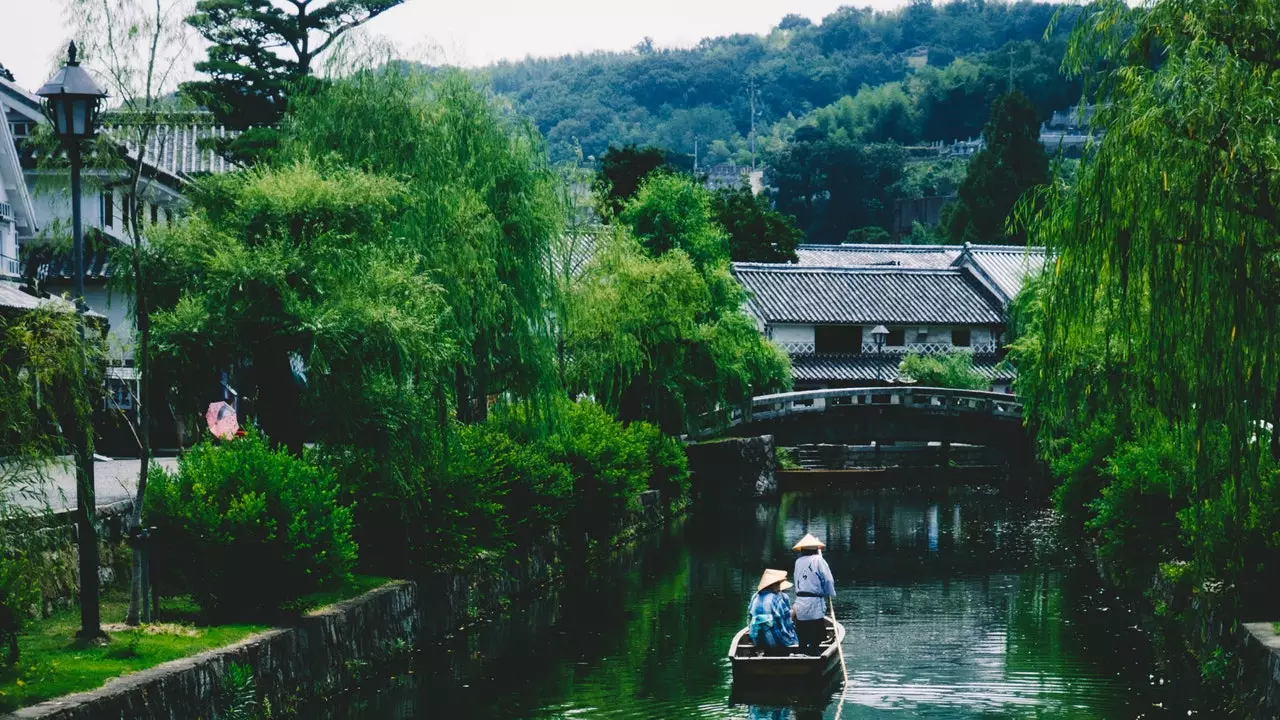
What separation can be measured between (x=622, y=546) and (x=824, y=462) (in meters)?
20.4

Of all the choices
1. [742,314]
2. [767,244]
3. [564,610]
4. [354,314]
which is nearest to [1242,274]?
[354,314]

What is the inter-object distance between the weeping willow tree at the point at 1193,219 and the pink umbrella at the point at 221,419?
1893cm

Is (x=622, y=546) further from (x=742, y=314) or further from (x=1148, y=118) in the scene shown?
(x=1148, y=118)

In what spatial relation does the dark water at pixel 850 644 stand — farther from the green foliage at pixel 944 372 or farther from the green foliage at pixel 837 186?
the green foliage at pixel 837 186

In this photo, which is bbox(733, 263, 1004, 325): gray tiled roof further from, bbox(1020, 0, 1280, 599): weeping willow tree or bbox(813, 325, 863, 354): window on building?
bbox(1020, 0, 1280, 599): weeping willow tree

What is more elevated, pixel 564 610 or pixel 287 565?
pixel 287 565

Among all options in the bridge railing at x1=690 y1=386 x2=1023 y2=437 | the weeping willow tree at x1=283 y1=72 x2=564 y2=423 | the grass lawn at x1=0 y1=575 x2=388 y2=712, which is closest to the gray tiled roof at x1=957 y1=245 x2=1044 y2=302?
the bridge railing at x1=690 y1=386 x2=1023 y2=437

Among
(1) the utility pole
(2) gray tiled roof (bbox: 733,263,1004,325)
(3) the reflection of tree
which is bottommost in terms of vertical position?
Result: (3) the reflection of tree

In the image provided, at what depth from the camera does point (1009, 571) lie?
30594 mm

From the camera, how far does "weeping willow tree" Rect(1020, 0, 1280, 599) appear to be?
1419 cm

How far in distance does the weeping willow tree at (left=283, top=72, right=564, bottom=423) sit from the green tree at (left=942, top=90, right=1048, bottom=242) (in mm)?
57205

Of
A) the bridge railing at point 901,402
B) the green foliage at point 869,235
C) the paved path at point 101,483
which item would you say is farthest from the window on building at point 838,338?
the green foliage at point 869,235

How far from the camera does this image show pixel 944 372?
55.4m

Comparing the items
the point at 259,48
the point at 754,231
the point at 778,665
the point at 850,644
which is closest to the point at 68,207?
the point at 259,48
